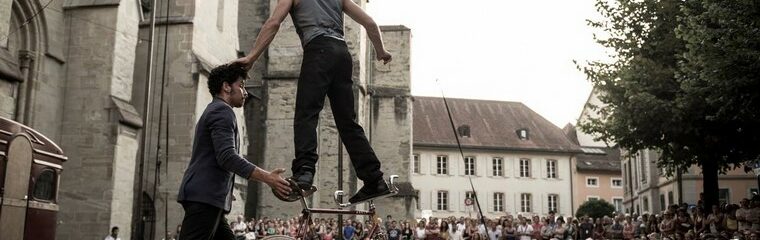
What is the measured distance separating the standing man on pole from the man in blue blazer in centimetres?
50

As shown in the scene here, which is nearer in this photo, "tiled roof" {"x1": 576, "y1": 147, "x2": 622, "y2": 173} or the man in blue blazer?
the man in blue blazer

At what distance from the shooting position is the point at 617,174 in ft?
205

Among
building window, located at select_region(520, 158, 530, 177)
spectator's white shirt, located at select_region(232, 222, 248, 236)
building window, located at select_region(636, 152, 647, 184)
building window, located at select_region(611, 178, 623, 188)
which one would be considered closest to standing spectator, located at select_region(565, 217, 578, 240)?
spectator's white shirt, located at select_region(232, 222, 248, 236)

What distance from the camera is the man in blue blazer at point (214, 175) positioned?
406cm

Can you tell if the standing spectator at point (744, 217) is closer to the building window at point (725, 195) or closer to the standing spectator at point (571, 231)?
the standing spectator at point (571, 231)

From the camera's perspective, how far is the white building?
56.4 meters

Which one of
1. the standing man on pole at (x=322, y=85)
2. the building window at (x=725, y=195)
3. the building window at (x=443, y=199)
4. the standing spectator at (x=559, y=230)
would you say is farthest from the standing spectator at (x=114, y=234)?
the building window at (x=443, y=199)

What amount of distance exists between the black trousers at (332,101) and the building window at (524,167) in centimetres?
5413

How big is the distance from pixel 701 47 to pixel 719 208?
4651 mm

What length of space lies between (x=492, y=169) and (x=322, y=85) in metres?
53.8

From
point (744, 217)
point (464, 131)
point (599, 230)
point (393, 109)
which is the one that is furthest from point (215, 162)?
point (464, 131)

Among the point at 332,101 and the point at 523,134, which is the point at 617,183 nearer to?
the point at 523,134

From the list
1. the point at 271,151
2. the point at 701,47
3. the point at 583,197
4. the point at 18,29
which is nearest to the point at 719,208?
the point at 701,47

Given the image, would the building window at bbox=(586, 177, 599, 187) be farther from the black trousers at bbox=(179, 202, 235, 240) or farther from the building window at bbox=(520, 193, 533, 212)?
the black trousers at bbox=(179, 202, 235, 240)
